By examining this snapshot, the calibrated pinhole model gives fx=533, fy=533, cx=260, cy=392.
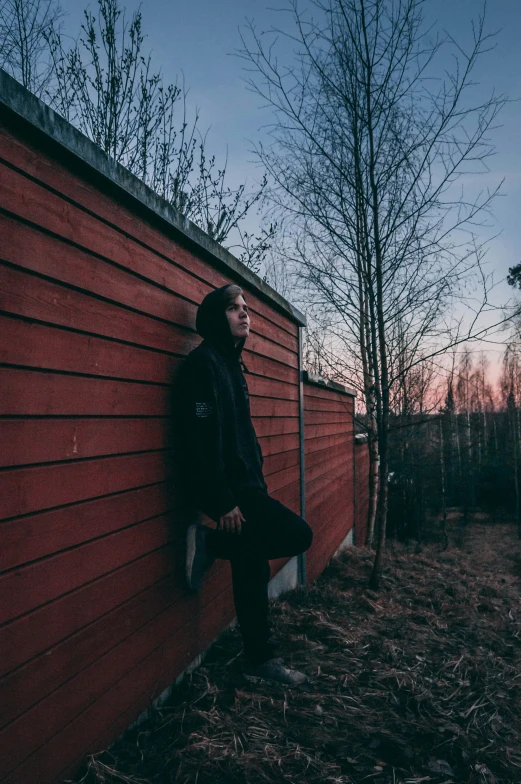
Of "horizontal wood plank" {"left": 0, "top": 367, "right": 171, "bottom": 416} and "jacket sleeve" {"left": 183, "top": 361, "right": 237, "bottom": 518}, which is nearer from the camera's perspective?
"horizontal wood plank" {"left": 0, "top": 367, "right": 171, "bottom": 416}

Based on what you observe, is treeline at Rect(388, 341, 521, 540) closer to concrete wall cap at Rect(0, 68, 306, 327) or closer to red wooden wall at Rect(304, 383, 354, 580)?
red wooden wall at Rect(304, 383, 354, 580)

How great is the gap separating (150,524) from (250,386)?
1.66 meters

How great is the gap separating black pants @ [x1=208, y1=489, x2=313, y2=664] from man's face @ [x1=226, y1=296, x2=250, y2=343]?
856mm

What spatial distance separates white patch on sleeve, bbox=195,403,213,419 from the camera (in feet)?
8.27

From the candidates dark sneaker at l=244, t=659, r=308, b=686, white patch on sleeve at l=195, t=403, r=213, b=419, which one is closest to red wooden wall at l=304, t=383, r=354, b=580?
dark sneaker at l=244, t=659, r=308, b=686

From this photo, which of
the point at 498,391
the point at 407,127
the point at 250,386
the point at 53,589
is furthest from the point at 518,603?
the point at 498,391

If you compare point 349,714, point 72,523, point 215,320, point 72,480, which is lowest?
point 349,714

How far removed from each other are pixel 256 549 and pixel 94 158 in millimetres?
1903

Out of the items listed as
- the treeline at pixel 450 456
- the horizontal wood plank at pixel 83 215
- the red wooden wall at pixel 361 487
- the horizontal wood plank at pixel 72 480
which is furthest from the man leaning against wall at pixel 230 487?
the red wooden wall at pixel 361 487

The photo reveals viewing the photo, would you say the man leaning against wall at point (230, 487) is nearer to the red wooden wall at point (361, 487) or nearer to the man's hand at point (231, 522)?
the man's hand at point (231, 522)

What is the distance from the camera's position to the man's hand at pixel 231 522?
251 centimetres

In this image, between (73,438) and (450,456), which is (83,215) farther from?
(450,456)

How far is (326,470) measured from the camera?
7.11 meters

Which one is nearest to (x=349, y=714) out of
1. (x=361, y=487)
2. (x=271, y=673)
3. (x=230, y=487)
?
(x=271, y=673)
